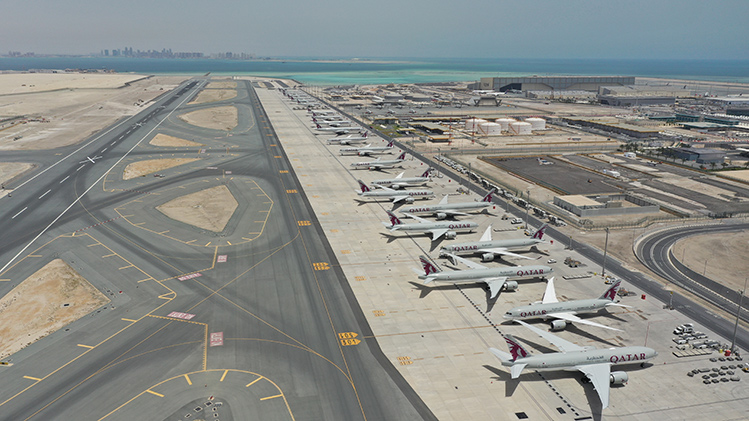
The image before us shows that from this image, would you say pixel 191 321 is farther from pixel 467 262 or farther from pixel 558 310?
pixel 558 310

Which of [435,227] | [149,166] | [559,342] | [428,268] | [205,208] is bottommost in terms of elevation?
[559,342]

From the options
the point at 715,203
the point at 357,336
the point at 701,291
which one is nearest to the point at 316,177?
the point at 357,336

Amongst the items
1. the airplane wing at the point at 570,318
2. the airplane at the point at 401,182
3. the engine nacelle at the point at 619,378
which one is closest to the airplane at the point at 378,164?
the airplane at the point at 401,182

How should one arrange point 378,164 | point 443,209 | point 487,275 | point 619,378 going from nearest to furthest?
point 619,378 → point 487,275 → point 443,209 → point 378,164

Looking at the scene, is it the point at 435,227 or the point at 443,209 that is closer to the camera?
the point at 435,227

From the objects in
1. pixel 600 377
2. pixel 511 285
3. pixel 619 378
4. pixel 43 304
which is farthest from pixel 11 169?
pixel 619 378

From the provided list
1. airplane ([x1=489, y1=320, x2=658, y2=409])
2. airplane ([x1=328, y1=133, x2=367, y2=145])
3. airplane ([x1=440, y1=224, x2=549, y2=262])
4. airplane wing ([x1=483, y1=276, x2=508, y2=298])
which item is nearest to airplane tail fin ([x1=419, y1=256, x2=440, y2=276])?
airplane wing ([x1=483, y1=276, x2=508, y2=298])

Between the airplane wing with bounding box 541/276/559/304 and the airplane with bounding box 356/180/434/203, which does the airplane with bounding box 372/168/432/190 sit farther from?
the airplane wing with bounding box 541/276/559/304
